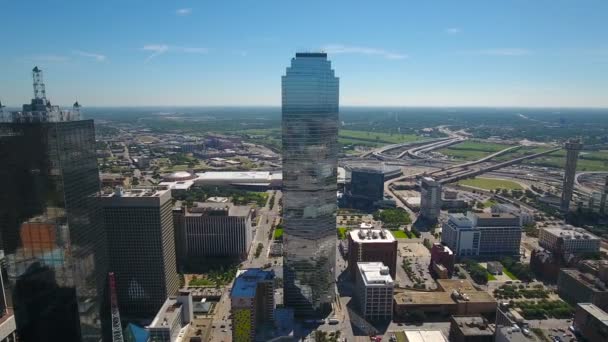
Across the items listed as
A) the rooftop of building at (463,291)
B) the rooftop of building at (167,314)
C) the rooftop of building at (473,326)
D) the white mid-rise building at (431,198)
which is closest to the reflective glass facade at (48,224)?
the rooftop of building at (167,314)

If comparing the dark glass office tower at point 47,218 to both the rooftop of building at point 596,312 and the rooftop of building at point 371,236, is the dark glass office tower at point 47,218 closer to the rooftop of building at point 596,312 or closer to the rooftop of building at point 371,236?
the rooftop of building at point 371,236

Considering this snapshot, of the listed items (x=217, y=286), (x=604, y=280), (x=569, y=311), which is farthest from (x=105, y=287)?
(x=604, y=280)

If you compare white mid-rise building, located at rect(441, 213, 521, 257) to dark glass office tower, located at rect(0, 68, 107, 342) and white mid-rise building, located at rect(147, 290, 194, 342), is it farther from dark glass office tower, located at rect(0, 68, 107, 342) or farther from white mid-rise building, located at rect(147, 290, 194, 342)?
dark glass office tower, located at rect(0, 68, 107, 342)

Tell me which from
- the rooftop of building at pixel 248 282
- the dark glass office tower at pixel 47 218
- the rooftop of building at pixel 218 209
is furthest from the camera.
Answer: the rooftop of building at pixel 218 209

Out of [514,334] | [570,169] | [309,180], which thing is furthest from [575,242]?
[309,180]

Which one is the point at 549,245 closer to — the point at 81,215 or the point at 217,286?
the point at 217,286

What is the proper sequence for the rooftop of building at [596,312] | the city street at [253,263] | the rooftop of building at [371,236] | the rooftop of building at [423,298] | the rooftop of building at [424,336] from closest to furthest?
the rooftop of building at [424,336], the rooftop of building at [596,312], the city street at [253,263], the rooftop of building at [423,298], the rooftop of building at [371,236]
